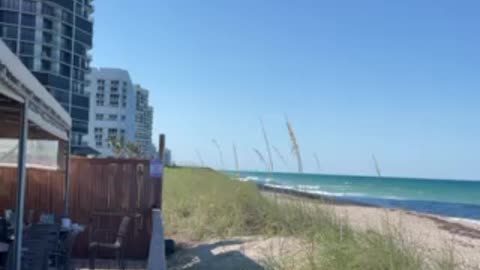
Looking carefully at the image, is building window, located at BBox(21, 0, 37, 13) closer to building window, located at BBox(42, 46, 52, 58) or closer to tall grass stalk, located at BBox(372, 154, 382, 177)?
building window, located at BBox(42, 46, 52, 58)

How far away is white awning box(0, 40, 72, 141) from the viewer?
3348 mm

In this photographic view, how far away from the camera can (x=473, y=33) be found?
17031mm

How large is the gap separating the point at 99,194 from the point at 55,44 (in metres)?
46.8

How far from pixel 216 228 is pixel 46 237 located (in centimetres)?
529

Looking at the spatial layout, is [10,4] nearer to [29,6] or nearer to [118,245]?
[29,6]

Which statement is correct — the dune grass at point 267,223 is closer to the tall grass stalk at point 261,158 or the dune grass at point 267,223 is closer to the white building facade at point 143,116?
the tall grass stalk at point 261,158

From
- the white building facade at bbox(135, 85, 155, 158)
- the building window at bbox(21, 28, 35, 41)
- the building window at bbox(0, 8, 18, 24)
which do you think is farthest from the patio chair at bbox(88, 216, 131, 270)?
the white building facade at bbox(135, 85, 155, 158)

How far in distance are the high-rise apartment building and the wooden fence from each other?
40598mm

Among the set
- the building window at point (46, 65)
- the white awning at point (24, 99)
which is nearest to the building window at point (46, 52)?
the building window at point (46, 65)

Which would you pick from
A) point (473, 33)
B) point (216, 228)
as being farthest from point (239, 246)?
point (473, 33)

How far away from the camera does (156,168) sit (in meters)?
8.60

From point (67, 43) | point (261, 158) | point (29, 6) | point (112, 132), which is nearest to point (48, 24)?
point (29, 6)

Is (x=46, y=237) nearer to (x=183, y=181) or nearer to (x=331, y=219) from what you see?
(x=331, y=219)

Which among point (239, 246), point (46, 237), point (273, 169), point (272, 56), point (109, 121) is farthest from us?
point (109, 121)
